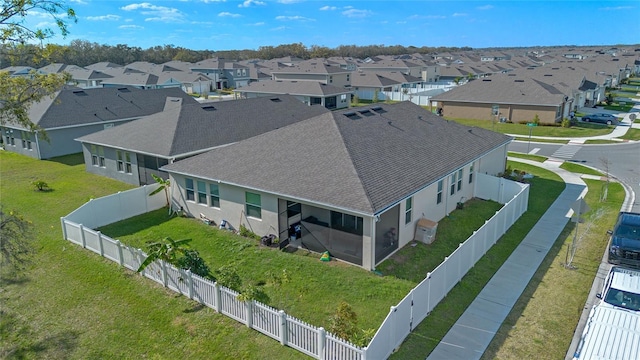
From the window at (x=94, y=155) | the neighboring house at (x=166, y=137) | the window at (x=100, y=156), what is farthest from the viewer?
the window at (x=94, y=155)

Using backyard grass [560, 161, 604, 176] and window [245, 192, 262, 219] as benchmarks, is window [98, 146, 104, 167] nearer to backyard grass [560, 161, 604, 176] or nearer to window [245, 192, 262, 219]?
window [245, 192, 262, 219]

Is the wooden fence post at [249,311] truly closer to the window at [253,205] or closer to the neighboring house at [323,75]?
the window at [253,205]

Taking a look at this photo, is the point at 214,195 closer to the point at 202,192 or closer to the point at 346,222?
the point at 202,192

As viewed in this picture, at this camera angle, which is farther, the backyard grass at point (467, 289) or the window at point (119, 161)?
the window at point (119, 161)

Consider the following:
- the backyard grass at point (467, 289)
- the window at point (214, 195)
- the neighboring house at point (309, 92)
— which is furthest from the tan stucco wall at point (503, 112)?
the window at point (214, 195)

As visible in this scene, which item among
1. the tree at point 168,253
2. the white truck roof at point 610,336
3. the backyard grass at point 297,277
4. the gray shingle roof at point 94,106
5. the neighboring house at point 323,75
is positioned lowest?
the backyard grass at point 297,277

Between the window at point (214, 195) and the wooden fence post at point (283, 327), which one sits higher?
the window at point (214, 195)
